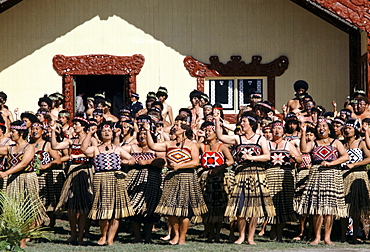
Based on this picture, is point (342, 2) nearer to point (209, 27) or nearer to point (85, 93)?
point (209, 27)

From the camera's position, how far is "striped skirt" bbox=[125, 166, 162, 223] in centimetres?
1255

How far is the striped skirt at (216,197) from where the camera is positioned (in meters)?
12.5

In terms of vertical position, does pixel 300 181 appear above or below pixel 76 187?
above

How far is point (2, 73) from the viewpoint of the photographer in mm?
18656

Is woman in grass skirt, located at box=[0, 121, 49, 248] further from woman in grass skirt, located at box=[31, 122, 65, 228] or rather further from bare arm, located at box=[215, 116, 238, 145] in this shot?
bare arm, located at box=[215, 116, 238, 145]

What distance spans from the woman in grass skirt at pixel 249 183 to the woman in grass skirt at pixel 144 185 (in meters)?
1.19

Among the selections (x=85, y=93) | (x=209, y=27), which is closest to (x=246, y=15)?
(x=209, y=27)

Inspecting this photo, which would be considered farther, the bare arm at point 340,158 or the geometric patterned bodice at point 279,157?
the geometric patterned bodice at point 279,157

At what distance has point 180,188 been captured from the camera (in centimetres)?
1212

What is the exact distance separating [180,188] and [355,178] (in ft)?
8.65

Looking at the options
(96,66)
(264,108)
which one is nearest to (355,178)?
(264,108)

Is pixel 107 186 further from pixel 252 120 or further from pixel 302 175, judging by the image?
pixel 302 175

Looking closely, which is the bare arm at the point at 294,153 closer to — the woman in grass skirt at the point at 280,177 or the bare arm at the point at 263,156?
the woman in grass skirt at the point at 280,177

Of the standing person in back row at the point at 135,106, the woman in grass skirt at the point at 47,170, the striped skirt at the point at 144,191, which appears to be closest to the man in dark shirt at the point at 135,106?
the standing person in back row at the point at 135,106
